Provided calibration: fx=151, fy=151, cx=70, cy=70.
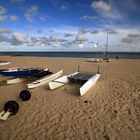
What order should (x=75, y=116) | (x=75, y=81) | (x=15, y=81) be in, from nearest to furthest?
1. (x=75, y=116)
2. (x=75, y=81)
3. (x=15, y=81)

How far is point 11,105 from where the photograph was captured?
21.4 ft

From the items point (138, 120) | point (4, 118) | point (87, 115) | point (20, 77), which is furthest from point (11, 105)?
point (20, 77)

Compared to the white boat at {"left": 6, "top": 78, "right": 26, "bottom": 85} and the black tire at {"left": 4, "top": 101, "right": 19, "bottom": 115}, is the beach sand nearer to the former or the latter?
the black tire at {"left": 4, "top": 101, "right": 19, "bottom": 115}

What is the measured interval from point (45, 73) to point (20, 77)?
82.9 inches

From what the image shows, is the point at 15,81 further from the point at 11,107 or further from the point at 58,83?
the point at 11,107

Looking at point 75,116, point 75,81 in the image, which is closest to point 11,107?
point 75,116

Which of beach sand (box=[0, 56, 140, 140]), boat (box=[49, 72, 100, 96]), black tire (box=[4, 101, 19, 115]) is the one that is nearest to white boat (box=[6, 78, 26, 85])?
beach sand (box=[0, 56, 140, 140])

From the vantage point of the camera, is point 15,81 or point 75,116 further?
point 15,81

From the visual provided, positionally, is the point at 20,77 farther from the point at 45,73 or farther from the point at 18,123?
the point at 18,123

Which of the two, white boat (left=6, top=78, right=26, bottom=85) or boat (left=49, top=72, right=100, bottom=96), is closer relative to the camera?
boat (left=49, top=72, right=100, bottom=96)

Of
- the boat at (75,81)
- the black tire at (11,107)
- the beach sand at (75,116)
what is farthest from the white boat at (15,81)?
the black tire at (11,107)

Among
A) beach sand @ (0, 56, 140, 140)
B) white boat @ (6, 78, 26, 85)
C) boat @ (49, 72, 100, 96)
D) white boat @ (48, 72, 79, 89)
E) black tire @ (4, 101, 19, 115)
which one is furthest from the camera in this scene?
white boat @ (6, 78, 26, 85)

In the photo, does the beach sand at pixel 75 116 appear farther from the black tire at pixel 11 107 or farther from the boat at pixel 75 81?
the boat at pixel 75 81

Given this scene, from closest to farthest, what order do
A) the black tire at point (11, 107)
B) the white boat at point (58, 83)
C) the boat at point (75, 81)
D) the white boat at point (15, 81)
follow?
the black tire at point (11, 107) → the boat at point (75, 81) → the white boat at point (58, 83) → the white boat at point (15, 81)
